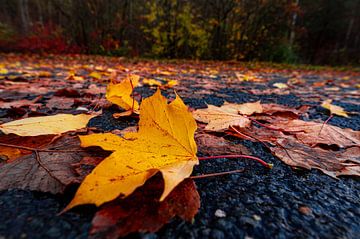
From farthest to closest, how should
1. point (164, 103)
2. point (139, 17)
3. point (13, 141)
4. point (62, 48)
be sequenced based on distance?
point (139, 17)
point (62, 48)
point (13, 141)
point (164, 103)

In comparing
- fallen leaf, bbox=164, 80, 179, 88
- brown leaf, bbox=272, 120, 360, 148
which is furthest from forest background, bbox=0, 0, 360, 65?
brown leaf, bbox=272, 120, 360, 148

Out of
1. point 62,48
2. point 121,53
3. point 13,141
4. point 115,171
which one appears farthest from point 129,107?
point 62,48

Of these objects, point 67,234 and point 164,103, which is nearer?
point 67,234

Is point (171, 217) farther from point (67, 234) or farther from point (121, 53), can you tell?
point (121, 53)

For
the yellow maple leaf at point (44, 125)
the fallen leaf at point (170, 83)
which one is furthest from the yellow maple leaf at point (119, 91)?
the fallen leaf at point (170, 83)

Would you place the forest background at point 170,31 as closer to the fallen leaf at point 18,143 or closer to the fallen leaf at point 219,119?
the fallen leaf at point 219,119
